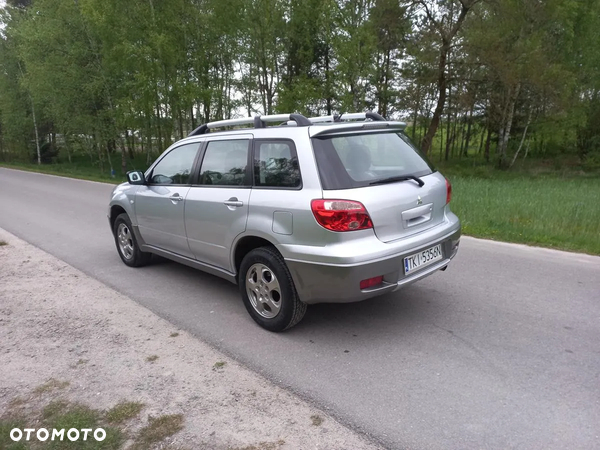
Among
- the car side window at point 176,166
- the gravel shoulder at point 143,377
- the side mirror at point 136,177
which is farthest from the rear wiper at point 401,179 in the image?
the side mirror at point 136,177

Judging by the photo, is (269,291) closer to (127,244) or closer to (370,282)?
(370,282)

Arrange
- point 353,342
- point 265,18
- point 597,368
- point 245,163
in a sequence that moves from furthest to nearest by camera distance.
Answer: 1. point 265,18
2. point 245,163
3. point 353,342
4. point 597,368

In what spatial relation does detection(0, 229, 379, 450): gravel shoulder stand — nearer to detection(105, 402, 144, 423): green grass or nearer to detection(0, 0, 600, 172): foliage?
detection(105, 402, 144, 423): green grass

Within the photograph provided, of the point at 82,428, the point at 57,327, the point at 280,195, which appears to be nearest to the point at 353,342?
the point at 280,195

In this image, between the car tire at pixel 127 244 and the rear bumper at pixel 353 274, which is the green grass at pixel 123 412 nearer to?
the rear bumper at pixel 353 274

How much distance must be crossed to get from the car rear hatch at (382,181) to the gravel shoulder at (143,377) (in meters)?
1.55

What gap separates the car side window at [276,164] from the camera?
3541 mm

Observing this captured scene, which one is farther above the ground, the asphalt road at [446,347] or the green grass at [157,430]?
the asphalt road at [446,347]

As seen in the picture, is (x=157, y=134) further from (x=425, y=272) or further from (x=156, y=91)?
(x=425, y=272)

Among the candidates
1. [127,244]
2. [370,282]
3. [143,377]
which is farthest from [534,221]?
[143,377]

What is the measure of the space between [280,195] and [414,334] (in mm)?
1693

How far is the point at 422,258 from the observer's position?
3637 mm

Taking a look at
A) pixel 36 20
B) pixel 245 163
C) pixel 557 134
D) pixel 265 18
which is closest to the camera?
pixel 245 163

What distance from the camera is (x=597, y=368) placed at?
9.93 feet
